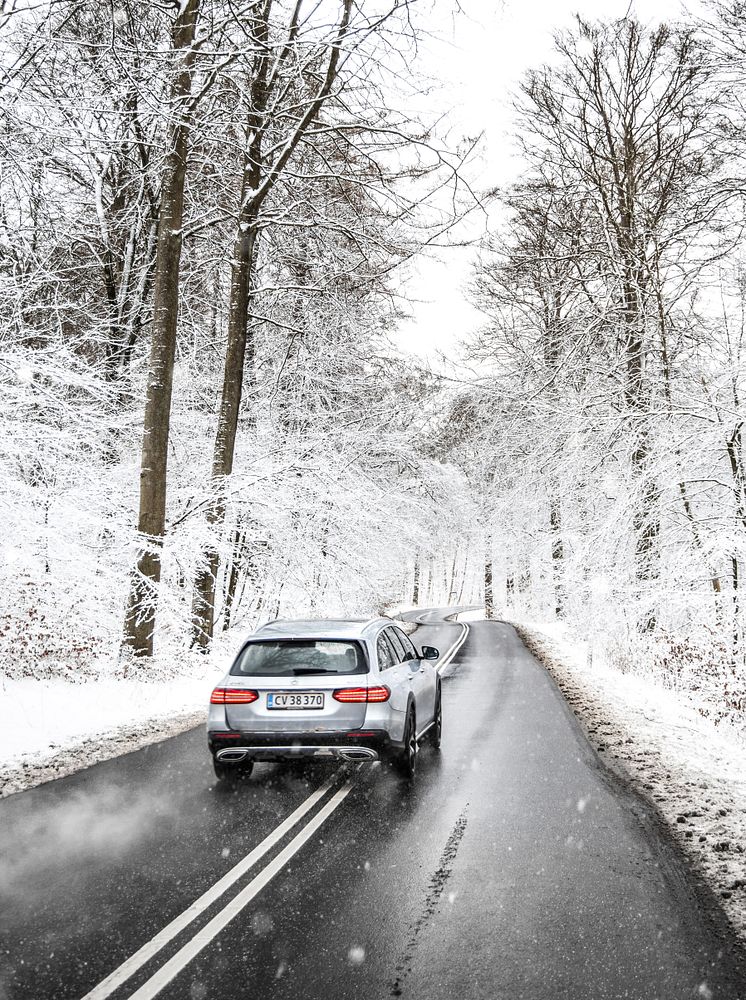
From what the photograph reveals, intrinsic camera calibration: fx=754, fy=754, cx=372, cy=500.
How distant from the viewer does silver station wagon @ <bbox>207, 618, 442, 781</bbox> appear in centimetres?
678

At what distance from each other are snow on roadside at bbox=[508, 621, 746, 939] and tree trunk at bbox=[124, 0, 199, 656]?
7010mm

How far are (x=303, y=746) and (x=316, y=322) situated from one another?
44.1 feet

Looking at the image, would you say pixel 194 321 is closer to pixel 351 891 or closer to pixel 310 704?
pixel 310 704

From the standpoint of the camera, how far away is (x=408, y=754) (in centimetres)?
723

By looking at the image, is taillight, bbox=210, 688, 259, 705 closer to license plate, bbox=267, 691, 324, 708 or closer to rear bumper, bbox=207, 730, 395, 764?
license plate, bbox=267, 691, 324, 708

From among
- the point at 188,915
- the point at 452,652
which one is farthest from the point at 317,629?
the point at 452,652

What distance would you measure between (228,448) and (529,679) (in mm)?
7792

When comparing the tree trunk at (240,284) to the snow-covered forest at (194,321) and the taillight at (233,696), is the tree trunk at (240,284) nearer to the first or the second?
the snow-covered forest at (194,321)

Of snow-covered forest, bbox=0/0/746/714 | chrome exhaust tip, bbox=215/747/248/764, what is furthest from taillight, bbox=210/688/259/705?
snow-covered forest, bbox=0/0/746/714

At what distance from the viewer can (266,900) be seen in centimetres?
443

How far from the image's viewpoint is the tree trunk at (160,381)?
39.8 feet

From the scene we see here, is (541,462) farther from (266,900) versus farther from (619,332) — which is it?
(266,900)

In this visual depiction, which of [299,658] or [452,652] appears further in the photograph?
[452,652]

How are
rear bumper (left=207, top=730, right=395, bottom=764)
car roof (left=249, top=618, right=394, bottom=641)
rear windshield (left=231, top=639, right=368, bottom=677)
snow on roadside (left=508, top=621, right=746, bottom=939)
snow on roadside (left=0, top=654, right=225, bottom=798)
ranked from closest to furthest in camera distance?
1. snow on roadside (left=508, top=621, right=746, bottom=939)
2. rear bumper (left=207, top=730, right=395, bottom=764)
3. rear windshield (left=231, top=639, right=368, bottom=677)
4. car roof (left=249, top=618, right=394, bottom=641)
5. snow on roadside (left=0, top=654, right=225, bottom=798)
